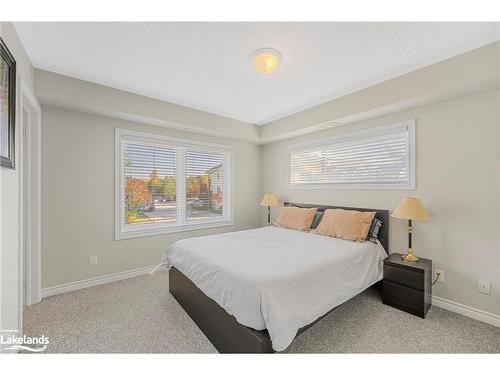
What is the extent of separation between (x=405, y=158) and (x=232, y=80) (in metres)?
2.27

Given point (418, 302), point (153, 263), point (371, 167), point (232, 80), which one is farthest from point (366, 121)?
point (153, 263)

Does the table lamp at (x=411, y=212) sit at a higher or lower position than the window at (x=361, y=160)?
lower

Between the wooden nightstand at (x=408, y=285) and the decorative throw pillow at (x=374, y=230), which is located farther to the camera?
the decorative throw pillow at (x=374, y=230)

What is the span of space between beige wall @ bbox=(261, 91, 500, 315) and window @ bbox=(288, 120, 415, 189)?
0.42ft

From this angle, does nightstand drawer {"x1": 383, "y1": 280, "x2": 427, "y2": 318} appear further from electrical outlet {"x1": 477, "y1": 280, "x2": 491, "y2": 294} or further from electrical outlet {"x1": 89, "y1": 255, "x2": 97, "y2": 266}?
electrical outlet {"x1": 89, "y1": 255, "x2": 97, "y2": 266}

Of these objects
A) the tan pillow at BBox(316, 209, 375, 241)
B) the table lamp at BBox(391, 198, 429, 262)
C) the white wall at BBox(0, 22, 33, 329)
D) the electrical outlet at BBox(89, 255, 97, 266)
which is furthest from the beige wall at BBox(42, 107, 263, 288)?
the table lamp at BBox(391, 198, 429, 262)

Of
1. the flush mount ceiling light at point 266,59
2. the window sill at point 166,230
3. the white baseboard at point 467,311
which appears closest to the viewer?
the flush mount ceiling light at point 266,59

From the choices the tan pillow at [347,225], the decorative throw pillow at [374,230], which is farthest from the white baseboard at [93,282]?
the decorative throw pillow at [374,230]

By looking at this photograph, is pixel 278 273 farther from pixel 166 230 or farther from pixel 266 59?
pixel 166 230

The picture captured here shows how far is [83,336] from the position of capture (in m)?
1.92

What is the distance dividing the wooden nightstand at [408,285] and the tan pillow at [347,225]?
398mm

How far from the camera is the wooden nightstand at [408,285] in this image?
221 centimetres

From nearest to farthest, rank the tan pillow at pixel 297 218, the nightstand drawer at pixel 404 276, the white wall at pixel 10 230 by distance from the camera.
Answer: the white wall at pixel 10 230 → the nightstand drawer at pixel 404 276 → the tan pillow at pixel 297 218

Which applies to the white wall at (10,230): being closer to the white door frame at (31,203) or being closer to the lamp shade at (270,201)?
the white door frame at (31,203)
